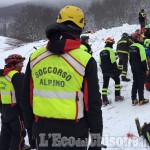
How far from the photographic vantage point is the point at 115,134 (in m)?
7.19

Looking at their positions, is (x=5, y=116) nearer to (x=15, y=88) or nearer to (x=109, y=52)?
(x=15, y=88)

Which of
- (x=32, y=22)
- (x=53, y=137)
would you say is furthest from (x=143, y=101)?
(x=32, y=22)

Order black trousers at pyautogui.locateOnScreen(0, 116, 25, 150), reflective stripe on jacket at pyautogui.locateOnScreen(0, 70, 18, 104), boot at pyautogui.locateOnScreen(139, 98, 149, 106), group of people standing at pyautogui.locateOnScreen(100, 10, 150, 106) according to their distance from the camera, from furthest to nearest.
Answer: boot at pyautogui.locateOnScreen(139, 98, 149, 106)
group of people standing at pyautogui.locateOnScreen(100, 10, 150, 106)
black trousers at pyautogui.locateOnScreen(0, 116, 25, 150)
reflective stripe on jacket at pyautogui.locateOnScreen(0, 70, 18, 104)

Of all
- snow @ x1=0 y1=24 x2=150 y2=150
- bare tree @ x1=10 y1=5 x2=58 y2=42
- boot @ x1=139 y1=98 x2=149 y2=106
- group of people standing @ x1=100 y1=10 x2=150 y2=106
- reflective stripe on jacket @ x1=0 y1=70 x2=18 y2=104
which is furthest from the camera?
bare tree @ x1=10 y1=5 x2=58 y2=42

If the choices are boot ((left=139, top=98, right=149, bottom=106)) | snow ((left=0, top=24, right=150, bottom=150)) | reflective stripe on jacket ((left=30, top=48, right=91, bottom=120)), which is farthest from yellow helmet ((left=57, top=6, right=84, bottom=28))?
boot ((left=139, top=98, right=149, bottom=106))

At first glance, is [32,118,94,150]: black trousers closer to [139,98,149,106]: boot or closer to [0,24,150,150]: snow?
[0,24,150,150]: snow

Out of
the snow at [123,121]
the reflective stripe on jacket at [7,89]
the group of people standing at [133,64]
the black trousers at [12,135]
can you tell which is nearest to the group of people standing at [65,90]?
the reflective stripe on jacket at [7,89]

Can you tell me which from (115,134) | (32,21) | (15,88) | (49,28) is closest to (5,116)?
(15,88)

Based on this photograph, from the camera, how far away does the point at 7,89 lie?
18.6 ft

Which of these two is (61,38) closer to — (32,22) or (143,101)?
(143,101)

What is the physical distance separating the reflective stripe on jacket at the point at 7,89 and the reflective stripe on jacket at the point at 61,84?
237cm

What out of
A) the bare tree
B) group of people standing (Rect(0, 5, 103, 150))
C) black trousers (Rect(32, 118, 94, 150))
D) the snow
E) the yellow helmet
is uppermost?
the bare tree

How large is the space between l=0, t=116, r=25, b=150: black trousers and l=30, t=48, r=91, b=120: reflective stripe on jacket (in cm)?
261

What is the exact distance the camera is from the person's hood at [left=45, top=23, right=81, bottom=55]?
3.21m
